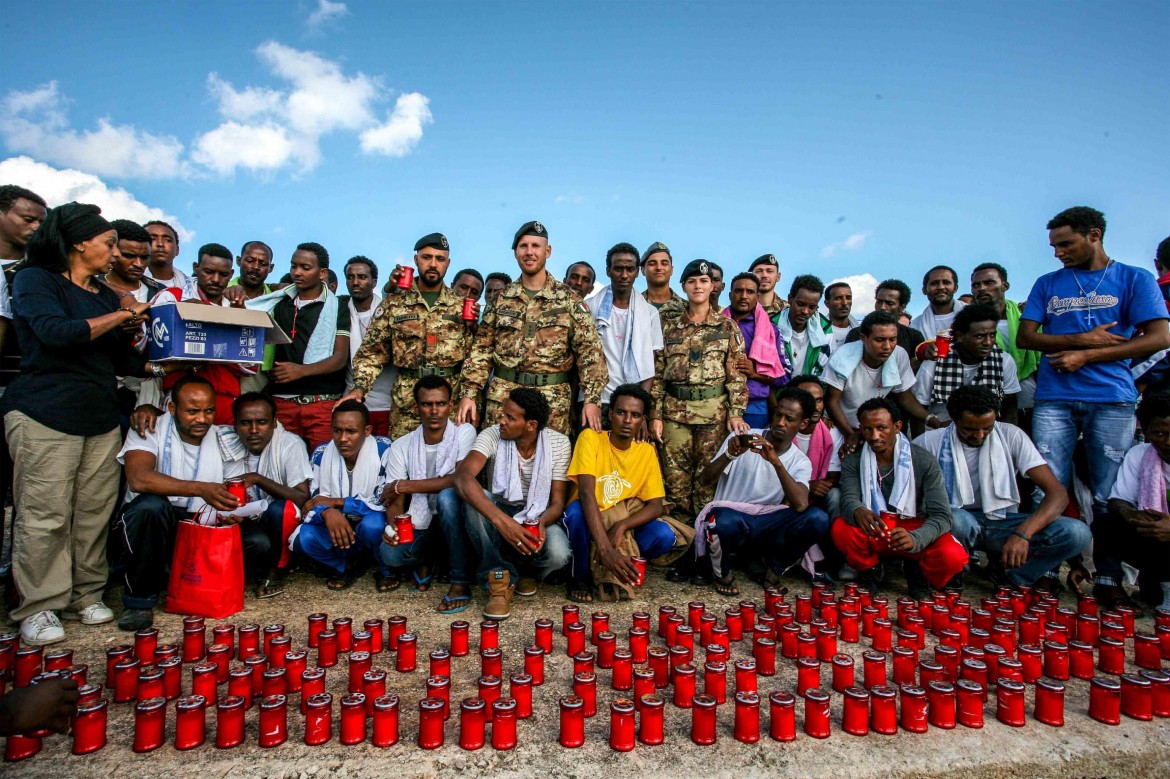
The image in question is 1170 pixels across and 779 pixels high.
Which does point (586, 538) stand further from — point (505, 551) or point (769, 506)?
point (769, 506)

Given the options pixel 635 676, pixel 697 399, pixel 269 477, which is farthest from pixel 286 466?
pixel 697 399

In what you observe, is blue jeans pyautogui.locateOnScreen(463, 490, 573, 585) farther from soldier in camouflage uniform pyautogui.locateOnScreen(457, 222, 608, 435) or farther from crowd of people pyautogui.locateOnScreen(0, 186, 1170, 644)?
soldier in camouflage uniform pyautogui.locateOnScreen(457, 222, 608, 435)

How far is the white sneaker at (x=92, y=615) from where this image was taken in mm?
4660

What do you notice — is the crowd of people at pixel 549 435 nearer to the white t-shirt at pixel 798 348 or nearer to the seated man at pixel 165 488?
the seated man at pixel 165 488

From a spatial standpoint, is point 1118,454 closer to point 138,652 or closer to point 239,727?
point 239,727

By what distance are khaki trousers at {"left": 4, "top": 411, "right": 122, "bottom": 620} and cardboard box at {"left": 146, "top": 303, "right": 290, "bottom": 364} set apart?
0.76 m

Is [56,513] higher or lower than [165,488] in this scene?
lower

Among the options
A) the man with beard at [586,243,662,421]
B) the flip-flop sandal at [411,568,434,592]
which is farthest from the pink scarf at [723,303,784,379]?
the flip-flop sandal at [411,568,434,592]

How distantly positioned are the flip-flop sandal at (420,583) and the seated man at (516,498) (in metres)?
0.56

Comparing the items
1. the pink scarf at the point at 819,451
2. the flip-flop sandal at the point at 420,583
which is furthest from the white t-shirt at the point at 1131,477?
the flip-flop sandal at the point at 420,583

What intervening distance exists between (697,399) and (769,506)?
1.28 m

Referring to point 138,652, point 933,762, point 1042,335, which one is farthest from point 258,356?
point 1042,335

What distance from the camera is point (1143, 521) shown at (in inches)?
206

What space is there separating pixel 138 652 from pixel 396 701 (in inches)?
74.8
